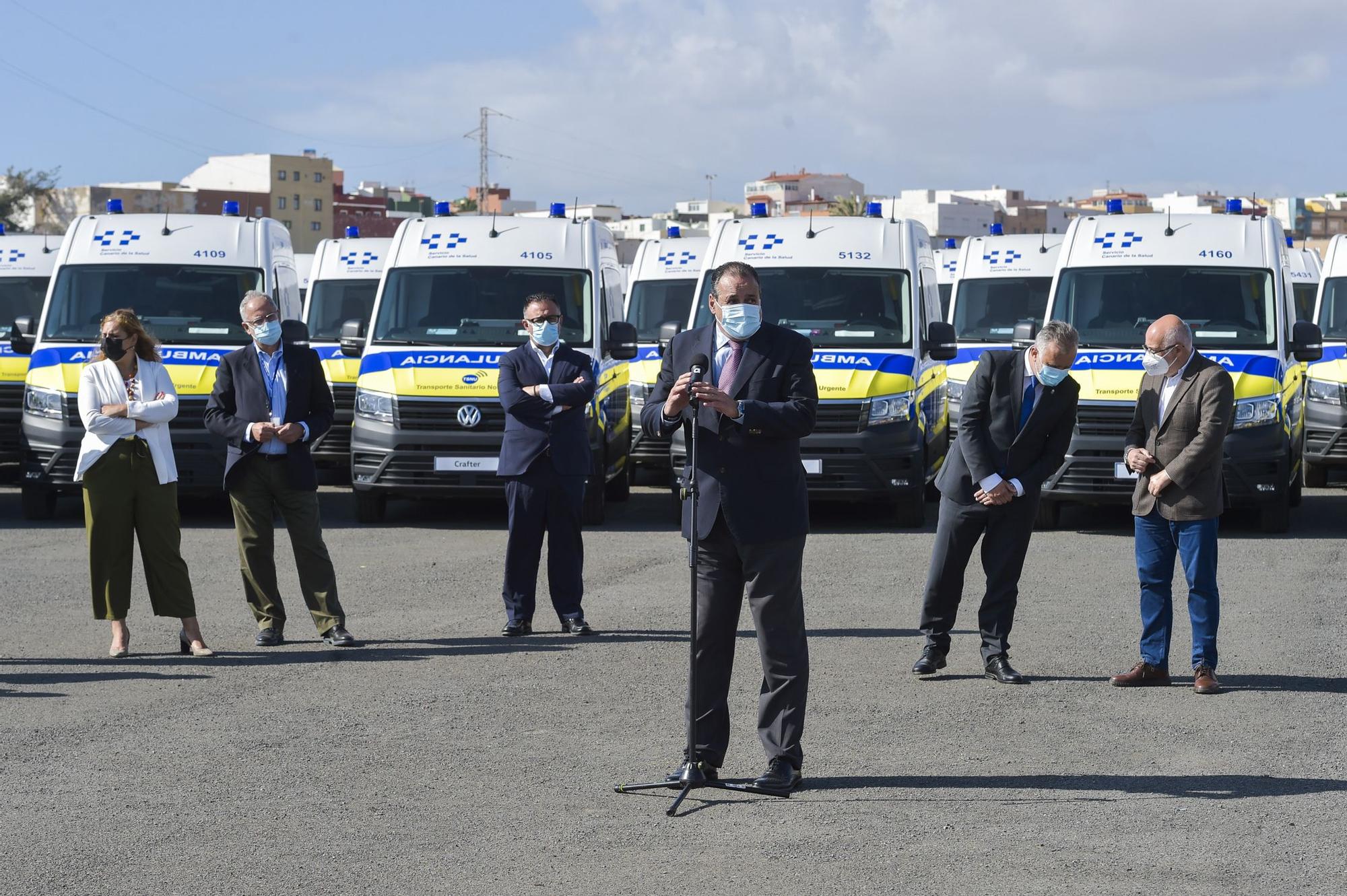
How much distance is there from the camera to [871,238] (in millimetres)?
15859

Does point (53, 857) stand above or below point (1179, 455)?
below

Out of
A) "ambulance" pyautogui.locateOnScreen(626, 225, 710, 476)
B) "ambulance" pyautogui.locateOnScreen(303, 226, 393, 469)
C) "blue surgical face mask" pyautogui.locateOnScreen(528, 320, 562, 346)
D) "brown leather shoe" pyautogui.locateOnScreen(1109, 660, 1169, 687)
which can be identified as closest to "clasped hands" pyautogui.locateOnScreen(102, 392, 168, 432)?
"blue surgical face mask" pyautogui.locateOnScreen(528, 320, 562, 346)

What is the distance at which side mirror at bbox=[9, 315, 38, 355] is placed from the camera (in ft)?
50.8

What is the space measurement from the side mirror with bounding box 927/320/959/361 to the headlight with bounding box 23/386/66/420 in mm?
7283

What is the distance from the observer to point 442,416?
14.7 meters

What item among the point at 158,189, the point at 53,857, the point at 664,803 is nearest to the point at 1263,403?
the point at 664,803

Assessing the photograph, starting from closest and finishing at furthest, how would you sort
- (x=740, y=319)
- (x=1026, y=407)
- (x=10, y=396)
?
1. (x=740, y=319)
2. (x=1026, y=407)
3. (x=10, y=396)

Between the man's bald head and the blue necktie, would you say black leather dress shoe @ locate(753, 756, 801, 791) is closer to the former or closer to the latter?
the blue necktie

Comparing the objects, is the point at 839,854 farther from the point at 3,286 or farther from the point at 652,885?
the point at 3,286

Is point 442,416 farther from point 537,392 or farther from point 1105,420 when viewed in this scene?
point 1105,420

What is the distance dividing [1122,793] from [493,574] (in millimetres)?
6643

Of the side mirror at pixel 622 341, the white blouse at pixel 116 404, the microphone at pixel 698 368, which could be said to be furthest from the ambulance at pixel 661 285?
the microphone at pixel 698 368

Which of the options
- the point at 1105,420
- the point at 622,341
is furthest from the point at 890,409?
the point at 622,341

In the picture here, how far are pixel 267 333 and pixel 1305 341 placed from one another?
28.3 ft
